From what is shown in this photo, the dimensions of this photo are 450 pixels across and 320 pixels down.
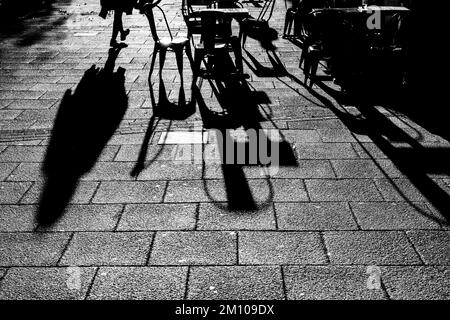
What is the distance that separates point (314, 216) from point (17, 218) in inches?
102

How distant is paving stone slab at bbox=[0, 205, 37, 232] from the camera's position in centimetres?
341

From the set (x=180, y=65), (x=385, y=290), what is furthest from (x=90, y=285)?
(x=180, y=65)

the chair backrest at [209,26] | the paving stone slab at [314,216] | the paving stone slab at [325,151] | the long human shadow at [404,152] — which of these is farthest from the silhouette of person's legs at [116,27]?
the paving stone slab at [314,216]

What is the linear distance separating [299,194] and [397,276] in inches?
48.3

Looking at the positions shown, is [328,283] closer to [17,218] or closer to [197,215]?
[197,215]

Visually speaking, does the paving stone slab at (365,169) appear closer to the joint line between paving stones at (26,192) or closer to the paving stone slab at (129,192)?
the paving stone slab at (129,192)

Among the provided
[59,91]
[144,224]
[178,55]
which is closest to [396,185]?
[144,224]

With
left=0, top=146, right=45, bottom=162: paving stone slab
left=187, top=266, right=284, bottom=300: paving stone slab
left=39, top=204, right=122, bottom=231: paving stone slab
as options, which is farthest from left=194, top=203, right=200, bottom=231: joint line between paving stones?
left=0, top=146, right=45, bottom=162: paving stone slab

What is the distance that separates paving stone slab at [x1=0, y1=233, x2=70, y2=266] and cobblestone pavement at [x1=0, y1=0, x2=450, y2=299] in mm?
12

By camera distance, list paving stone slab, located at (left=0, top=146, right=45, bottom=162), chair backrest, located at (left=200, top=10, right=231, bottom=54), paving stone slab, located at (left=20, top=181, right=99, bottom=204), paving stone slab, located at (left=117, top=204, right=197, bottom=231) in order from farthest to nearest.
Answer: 1. chair backrest, located at (left=200, top=10, right=231, bottom=54)
2. paving stone slab, located at (left=0, top=146, right=45, bottom=162)
3. paving stone slab, located at (left=20, top=181, right=99, bottom=204)
4. paving stone slab, located at (left=117, top=204, right=197, bottom=231)

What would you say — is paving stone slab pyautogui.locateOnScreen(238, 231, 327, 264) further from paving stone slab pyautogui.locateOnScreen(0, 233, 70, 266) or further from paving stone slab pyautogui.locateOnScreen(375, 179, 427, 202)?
paving stone slab pyautogui.locateOnScreen(0, 233, 70, 266)

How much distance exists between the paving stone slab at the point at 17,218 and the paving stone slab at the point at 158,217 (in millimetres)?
787
